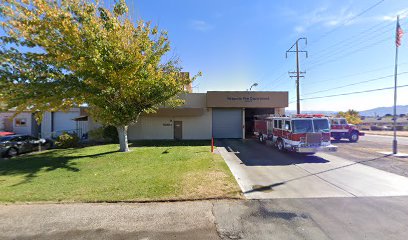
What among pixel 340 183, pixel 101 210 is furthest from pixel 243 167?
pixel 101 210

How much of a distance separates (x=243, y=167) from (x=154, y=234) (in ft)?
22.7

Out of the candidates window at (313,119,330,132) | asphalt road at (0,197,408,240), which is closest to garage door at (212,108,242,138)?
window at (313,119,330,132)

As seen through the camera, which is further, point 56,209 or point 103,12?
point 103,12

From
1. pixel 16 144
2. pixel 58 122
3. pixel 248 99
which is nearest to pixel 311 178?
pixel 248 99

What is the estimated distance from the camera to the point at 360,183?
27.0 feet

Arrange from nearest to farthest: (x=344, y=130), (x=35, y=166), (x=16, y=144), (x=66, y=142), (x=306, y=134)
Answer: (x=35, y=166)
(x=306, y=134)
(x=16, y=144)
(x=66, y=142)
(x=344, y=130)

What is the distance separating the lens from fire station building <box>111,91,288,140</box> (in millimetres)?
22422

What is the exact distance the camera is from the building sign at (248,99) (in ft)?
73.5

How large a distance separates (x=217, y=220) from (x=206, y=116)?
60.4 feet

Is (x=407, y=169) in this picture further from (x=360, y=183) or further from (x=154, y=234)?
(x=154, y=234)

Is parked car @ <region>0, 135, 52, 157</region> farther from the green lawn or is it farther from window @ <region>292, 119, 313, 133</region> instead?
window @ <region>292, 119, 313, 133</region>

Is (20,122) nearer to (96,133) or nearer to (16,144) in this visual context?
(96,133)

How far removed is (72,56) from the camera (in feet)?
35.0

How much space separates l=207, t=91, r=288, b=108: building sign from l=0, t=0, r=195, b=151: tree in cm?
1035
